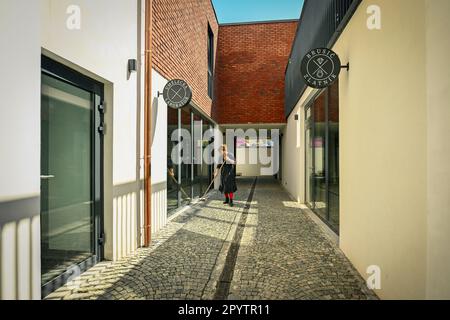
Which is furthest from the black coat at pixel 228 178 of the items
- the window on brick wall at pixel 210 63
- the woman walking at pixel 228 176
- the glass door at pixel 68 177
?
the glass door at pixel 68 177

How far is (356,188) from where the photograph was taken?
3398 mm

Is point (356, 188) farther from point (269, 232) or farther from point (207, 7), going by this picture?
point (207, 7)

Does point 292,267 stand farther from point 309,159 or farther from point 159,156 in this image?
point 309,159

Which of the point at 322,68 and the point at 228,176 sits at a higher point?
the point at 322,68

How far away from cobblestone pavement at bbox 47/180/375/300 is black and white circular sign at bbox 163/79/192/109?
235cm

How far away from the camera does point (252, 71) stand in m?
12.7

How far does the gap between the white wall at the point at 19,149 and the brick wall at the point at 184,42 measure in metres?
2.87

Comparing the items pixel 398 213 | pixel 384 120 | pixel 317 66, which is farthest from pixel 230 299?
pixel 317 66

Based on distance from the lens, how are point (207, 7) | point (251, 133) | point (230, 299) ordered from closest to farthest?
point (230, 299), point (207, 7), point (251, 133)

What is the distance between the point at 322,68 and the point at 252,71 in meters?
9.45

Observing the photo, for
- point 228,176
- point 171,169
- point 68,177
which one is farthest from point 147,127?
point 228,176

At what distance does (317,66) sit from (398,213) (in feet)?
7.44

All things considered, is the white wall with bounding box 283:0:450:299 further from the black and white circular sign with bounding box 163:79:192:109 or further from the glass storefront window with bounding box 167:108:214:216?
the glass storefront window with bounding box 167:108:214:216

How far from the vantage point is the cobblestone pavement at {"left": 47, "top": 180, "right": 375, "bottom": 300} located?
9.03 ft
